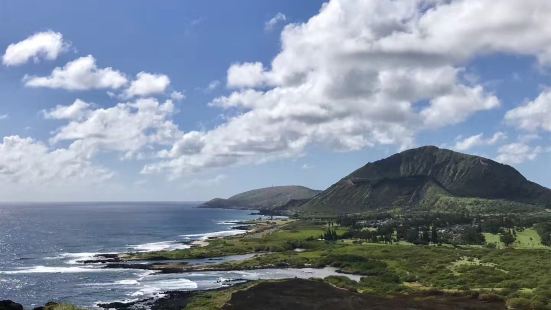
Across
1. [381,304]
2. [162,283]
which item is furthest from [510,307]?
[162,283]

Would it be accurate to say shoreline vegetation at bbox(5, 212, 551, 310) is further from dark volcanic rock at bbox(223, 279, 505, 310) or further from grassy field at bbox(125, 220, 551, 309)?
dark volcanic rock at bbox(223, 279, 505, 310)

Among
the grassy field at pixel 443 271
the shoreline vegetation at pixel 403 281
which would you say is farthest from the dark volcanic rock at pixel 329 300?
the grassy field at pixel 443 271

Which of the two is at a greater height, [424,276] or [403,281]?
[424,276]

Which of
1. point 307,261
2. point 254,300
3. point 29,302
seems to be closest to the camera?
point 254,300

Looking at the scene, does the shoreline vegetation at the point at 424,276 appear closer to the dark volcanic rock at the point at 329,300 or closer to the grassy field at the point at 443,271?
the grassy field at the point at 443,271

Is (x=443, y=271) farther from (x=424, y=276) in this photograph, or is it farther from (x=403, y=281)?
(x=403, y=281)

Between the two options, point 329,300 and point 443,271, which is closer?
point 329,300

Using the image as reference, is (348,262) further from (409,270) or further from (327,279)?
(327,279)

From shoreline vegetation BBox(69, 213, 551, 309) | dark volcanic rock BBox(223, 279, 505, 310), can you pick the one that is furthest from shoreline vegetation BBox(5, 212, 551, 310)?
dark volcanic rock BBox(223, 279, 505, 310)


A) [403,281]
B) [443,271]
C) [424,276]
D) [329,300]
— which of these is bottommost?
[329,300]

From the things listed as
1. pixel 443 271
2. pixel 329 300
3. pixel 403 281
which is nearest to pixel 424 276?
pixel 443 271

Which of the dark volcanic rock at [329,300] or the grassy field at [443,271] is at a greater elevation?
the grassy field at [443,271]
